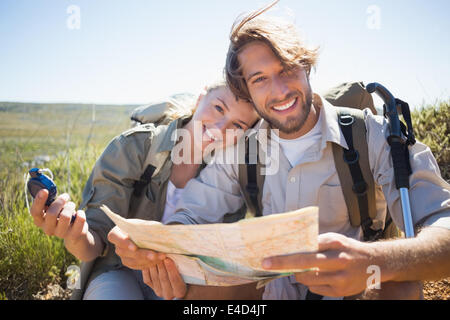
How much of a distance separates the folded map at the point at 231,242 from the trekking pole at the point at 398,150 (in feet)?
2.48

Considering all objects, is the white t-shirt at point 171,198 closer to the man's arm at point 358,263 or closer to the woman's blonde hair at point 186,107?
the woman's blonde hair at point 186,107

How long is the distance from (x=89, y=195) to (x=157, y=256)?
1005 millimetres

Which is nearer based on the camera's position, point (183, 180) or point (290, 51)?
point (290, 51)

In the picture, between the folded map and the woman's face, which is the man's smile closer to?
the woman's face

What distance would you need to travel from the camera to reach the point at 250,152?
7.93 ft

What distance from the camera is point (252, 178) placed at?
237 centimetres

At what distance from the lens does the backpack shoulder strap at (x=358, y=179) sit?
2.12 metres

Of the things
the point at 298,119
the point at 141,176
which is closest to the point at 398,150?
the point at 298,119

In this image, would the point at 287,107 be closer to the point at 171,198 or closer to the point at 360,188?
the point at 360,188

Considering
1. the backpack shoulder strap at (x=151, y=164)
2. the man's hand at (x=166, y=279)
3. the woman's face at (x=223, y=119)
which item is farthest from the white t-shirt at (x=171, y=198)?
the man's hand at (x=166, y=279)
